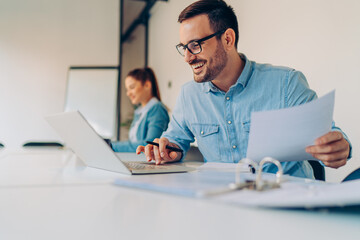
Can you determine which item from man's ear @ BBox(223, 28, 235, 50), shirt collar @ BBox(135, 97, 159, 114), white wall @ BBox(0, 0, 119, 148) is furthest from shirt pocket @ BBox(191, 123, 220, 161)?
white wall @ BBox(0, 0, 119, 148)

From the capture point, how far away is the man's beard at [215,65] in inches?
62.0

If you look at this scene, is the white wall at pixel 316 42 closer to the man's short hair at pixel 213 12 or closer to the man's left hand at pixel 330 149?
the man's short hair at pixel 213 12

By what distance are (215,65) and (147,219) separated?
120 cm

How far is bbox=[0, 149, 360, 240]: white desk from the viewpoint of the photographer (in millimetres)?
439

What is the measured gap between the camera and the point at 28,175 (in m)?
0.98

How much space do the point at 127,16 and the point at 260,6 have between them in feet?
15.2

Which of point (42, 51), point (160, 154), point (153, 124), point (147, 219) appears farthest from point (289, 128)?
point (42, 51)

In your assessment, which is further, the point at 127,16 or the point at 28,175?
the point at 127,16

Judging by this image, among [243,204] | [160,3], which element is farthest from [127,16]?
[243,204]

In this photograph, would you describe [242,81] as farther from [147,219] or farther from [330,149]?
[147,219]

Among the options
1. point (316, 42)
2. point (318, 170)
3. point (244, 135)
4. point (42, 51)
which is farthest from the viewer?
point (42, 51)

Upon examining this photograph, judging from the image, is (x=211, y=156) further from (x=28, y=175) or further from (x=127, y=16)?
(x=127, y=16)

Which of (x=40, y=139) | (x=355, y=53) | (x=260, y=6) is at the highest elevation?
(x=260, y=6)

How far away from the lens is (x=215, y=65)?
1.60 m
